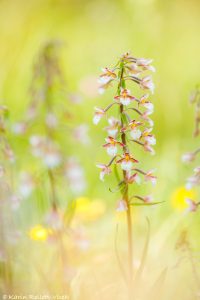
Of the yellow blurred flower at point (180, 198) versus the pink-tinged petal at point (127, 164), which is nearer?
the pink-tinged petal at point (127, 164)

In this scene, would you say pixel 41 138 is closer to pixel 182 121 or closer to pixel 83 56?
pixel 182 121

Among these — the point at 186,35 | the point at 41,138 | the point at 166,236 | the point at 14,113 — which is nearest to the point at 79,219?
the point at 166,236

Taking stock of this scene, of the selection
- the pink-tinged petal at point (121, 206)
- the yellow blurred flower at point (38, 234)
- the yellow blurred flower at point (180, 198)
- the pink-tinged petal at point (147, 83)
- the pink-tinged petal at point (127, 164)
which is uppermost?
the yellow blurred flower at point (180, 198)

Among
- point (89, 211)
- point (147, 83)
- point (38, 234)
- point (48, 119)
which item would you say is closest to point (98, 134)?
point (89, 211)

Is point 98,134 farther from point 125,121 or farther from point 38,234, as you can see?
point 125,121

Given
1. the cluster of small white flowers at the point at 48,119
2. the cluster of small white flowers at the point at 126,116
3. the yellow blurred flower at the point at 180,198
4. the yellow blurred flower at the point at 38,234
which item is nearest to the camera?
the cluster of small white flowers at the point at 126,116

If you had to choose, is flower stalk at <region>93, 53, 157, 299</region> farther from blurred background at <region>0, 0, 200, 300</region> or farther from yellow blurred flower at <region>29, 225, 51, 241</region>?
yellow blurred flower at <region>29, 225, 51, 241</region>

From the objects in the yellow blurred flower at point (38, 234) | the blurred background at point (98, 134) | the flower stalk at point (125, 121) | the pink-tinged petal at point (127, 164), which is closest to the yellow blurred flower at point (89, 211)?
the blurred background at point (98, 134)

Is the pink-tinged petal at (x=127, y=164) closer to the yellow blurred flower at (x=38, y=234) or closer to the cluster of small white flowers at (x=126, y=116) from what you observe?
the cluster of small white flowers at (x=126, y=116)
